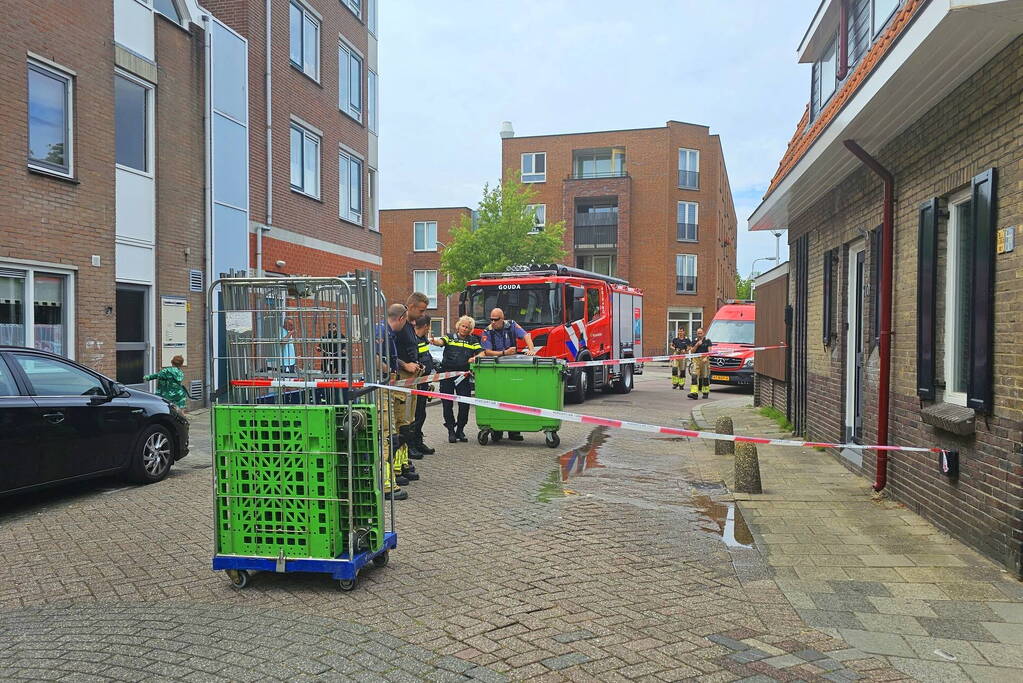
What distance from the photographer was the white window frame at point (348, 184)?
2148 centimetres

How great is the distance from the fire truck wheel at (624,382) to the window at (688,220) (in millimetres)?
28517

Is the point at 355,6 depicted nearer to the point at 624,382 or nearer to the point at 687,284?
the point at 624,382

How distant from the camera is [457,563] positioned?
5.42m

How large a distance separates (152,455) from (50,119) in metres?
6.24

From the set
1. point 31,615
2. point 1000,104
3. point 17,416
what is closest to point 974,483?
point 1000,104

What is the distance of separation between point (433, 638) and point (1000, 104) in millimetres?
4754

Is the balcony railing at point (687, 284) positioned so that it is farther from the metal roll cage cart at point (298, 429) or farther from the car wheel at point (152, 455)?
the metal roll cage cart at point (298, 429)

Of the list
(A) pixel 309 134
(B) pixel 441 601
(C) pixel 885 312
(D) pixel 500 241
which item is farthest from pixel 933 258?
(D) pixel 500 241

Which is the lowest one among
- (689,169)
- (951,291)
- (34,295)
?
(951,291)

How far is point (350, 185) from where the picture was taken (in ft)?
72.7

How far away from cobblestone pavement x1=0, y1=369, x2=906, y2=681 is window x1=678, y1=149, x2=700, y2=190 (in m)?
43.5

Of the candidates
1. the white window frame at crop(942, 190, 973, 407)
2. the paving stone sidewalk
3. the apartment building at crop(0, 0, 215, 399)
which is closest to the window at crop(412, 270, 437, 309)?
the apartment building at crop(0, 0, 215, 399)

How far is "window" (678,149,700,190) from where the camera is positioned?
49094 millimetres

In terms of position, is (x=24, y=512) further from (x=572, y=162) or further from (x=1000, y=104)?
(x=572, y=162)
